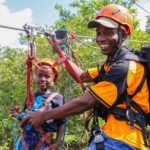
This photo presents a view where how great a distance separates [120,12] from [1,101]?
9.82m

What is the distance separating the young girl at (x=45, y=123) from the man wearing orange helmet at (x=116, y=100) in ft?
3.52

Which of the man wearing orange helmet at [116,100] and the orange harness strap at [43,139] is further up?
the man wearing orange helmet at [116,100]

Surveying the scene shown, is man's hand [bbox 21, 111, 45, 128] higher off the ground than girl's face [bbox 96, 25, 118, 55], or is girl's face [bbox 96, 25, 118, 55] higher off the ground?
girl's face [bbox 96, 25, 118, 55]

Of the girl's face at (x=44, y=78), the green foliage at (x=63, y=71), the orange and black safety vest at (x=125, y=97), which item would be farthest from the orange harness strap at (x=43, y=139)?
the green foliage at (x=63, y=71)

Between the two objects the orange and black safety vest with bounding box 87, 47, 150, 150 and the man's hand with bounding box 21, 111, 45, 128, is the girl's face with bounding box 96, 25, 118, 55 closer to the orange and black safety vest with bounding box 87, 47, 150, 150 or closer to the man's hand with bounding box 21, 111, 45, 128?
the orange and black safety vest with bounding box 87, 47, 150, 150

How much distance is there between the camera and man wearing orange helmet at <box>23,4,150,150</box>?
2512 mm

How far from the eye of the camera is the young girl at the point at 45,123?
3.69 m

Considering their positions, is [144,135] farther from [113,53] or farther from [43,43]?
[43,43]

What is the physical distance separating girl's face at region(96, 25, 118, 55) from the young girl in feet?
3.48

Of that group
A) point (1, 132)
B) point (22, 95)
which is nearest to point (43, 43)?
point (22, 95)

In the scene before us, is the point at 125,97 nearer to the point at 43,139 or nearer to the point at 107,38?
the point at 107,38

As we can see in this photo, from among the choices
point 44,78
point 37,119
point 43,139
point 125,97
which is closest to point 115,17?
point 125,97

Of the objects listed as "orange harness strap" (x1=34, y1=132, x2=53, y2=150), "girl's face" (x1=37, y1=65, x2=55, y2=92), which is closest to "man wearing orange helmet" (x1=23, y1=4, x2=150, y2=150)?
"orange harness strap" (x1=34, y1=132, x2=53, y2=150)

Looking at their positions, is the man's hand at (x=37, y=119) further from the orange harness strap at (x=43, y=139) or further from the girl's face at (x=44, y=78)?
the girl's face at (x=44, y=78)
